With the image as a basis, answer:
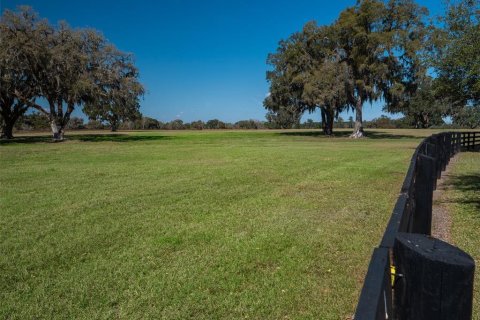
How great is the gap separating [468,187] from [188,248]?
9.12 m

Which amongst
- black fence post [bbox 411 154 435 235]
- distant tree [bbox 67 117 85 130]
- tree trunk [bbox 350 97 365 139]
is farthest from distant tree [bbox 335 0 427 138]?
distant tree [bbox 67 117 85 130]

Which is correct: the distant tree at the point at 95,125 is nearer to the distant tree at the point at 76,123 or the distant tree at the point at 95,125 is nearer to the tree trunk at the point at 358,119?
the distant tree at the point at 76,123

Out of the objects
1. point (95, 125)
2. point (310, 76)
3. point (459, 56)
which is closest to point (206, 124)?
point (95, 125)

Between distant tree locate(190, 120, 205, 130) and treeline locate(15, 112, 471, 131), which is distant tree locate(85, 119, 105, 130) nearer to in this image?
treeline locate(15, 112, 471, 131)

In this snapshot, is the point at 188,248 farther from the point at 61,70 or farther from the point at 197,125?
the point at 197,125

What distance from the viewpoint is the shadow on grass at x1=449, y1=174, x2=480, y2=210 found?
9555 mm

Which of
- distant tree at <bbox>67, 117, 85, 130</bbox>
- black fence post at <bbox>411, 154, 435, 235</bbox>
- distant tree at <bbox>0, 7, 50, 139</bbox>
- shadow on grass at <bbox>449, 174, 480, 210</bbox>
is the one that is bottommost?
shadow on grass at <bbox>449, 174, 480, 210</bbox>

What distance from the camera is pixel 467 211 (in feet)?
27.6

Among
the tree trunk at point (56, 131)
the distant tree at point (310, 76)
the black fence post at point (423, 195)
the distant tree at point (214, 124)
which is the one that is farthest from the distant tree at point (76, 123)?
the black fence post at point (423, 195)

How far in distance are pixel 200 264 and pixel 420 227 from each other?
285cm

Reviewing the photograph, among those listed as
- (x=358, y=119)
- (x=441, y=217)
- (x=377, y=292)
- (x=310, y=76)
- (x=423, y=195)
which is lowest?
(x=441, y=217)

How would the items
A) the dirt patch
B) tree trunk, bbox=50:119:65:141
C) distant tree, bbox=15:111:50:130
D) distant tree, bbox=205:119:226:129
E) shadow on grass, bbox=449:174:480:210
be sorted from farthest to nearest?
distant tree, bbox=205:119:226:129 < distant tree, bbox=15:111:50:130 < tree trunk, bbox=50:119:65:141 < shadow on grass, bbox=449:174:480:210 < the dirt patch

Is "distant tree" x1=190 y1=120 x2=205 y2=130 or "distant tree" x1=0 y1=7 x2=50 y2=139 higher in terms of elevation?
"distant tree" x1=0 y1=7 x2=50 y2=139

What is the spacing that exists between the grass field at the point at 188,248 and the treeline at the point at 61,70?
26062 mm
